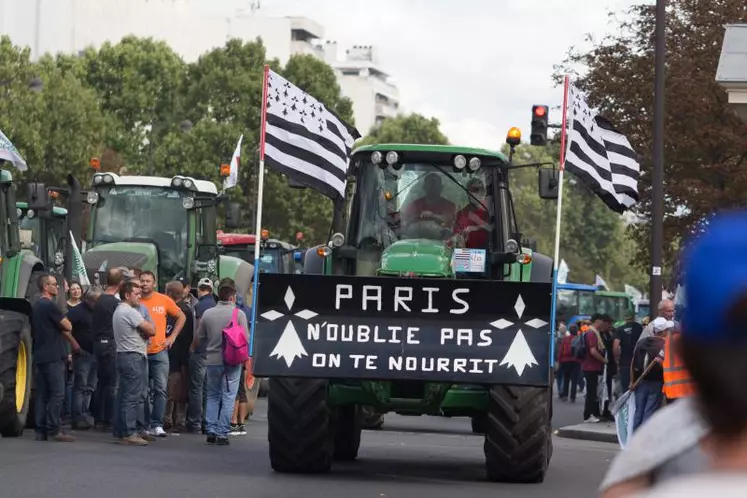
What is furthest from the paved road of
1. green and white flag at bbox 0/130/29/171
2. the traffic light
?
the traffic light

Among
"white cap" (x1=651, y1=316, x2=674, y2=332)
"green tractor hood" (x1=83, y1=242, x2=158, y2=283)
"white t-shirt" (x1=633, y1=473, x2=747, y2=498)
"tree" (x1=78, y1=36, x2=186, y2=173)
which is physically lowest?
"white cap" (x1=651, y1=316, x2=674, y2=332)

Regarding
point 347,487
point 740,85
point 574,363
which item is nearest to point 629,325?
point 740,85

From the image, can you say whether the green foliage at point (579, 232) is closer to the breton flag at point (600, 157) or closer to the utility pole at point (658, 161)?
the utility pole at point (658, 161)

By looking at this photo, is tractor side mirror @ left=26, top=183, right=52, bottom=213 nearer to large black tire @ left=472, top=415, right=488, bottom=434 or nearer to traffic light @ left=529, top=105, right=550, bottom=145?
large black tire @ left=472, top=415, right=488, bottom=434

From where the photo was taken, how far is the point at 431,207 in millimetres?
15547

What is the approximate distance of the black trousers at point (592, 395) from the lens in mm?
27750

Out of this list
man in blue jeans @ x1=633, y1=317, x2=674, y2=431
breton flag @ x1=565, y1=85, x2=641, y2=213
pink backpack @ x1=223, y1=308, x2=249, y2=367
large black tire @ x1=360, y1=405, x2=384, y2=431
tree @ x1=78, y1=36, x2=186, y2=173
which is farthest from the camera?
tree @ x1=78, y1=36, x2=186, y2=173

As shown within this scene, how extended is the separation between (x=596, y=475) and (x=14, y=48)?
42648mm

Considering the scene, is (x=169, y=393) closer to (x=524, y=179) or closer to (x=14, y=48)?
(x=14, y=48)

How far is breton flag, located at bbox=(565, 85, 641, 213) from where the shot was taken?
17625mm

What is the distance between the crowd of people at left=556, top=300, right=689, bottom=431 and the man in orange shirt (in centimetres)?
526

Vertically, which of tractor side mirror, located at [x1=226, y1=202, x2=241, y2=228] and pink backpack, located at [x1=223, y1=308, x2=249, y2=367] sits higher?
tractor side mirror, located at [x1=226, y1=202, x2=241, y2=228]

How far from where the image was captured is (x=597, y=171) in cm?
1806

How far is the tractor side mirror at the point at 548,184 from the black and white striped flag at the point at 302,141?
1.90m
